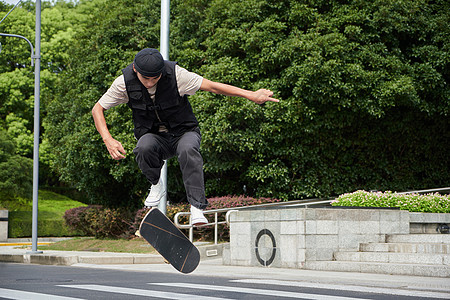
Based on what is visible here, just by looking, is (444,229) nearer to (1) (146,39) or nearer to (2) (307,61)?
(2) (307,61)

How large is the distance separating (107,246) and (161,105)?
599 inches

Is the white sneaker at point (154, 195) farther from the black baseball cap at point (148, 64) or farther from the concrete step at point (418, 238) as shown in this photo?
the concrete step at point (418, 238)

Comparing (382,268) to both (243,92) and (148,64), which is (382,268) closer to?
(243,92)

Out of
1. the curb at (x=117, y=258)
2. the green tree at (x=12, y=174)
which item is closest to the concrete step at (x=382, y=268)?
the curb at (x=117, y=258)

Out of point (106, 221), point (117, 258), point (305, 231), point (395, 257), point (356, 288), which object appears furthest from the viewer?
point (106, 221)

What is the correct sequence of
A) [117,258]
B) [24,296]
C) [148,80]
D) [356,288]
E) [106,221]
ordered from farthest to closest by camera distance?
1. [106,221]
2. [117,258]
3. [356,288]
4. [24,296]
5. [148,80]

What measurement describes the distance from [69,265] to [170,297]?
899 centimetres

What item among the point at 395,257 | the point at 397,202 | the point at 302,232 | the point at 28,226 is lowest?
the point at 28,226

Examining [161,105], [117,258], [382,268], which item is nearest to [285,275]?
[382,268]

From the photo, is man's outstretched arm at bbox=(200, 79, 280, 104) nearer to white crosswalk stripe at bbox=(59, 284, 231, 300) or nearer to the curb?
white crosswalk stripe at bbox=(59, 284, 231, 300)

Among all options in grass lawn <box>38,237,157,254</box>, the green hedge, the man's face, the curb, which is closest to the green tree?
the green hedge

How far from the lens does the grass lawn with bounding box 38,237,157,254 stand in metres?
18.4

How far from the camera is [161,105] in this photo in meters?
5.29

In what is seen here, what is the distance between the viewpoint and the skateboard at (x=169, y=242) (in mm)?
5645
